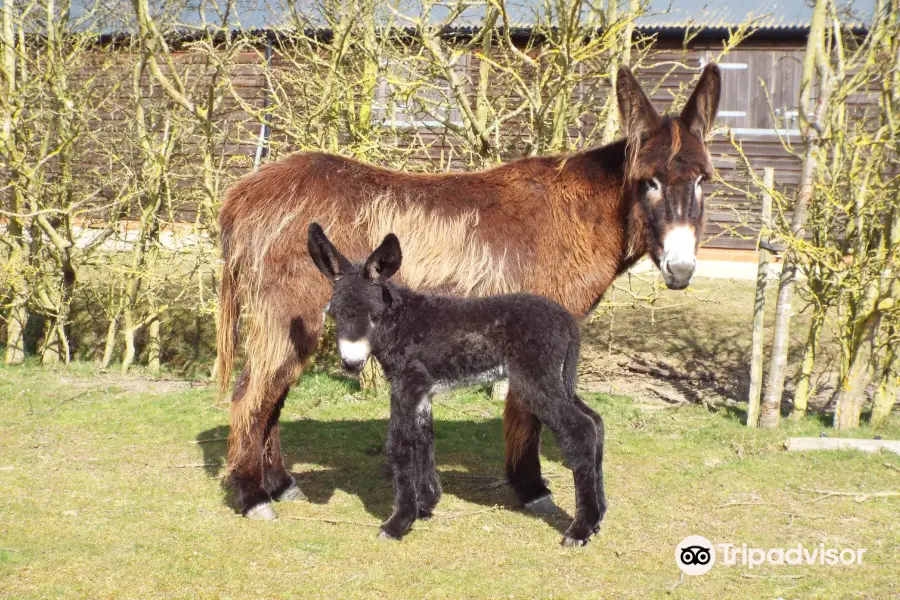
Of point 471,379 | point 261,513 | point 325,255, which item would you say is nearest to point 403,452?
point 471,379

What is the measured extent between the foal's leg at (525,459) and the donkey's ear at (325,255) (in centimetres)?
143

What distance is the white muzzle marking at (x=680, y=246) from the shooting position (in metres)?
4.95

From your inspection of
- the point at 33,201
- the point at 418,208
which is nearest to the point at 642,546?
the point at 418,208

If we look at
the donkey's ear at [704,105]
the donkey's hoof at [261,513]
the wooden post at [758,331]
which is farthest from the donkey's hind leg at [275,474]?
the wooden post at [758,331]

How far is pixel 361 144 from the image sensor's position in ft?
29.0

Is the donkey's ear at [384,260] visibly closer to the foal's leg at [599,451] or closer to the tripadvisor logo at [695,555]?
the foal's leg at [599,451]

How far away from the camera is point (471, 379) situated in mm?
4883

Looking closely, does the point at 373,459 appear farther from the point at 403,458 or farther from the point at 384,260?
the point at 384,260

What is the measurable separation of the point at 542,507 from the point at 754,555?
1.32 m

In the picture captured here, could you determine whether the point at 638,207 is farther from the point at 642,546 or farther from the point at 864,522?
the point at 864,522

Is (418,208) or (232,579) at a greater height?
(418,208)

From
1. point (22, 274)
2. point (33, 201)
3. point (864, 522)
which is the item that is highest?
point (33, 201)

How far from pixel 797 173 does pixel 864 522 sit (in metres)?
12.2

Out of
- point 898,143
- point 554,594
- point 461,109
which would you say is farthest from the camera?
point 461,109
